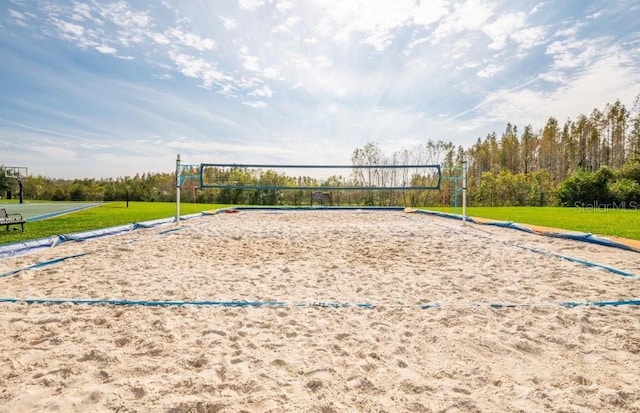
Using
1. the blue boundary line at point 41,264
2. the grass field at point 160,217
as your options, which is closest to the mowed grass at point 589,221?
the grass field at point 160,217

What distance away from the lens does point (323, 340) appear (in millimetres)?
1835

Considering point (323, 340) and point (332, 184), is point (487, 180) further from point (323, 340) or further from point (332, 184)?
point (323, 340)

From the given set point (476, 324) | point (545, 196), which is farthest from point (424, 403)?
point (545, 196)

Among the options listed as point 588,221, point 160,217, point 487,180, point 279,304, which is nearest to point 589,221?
point 588,221

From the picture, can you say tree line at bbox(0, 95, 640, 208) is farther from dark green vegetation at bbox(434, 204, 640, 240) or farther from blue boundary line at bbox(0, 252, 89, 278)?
blue boundary line at bbox(0, 252, 89, 278)

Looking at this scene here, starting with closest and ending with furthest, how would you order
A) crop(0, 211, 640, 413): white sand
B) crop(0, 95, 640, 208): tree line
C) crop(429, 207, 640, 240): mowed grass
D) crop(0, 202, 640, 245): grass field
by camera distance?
crop(0, 211, 640, 413): white sand < crop(0, 202, 640, 245): grass field < crop(429, 207, 640, 240): mowed grass < crop(0, 95, 640, 208): tree line

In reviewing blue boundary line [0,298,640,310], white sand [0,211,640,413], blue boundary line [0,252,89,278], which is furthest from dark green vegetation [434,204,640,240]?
blue boundary line [0,252,89,278]

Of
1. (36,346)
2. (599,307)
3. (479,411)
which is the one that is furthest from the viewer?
(599,307)

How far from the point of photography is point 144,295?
8.43 ft

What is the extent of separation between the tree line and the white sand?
10.8 m

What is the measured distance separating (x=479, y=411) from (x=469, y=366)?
0.35m

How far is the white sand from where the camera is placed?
1332 mm

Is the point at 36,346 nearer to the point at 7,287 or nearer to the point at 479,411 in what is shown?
the point at 7,287

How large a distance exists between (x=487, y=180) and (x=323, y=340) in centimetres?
2872
